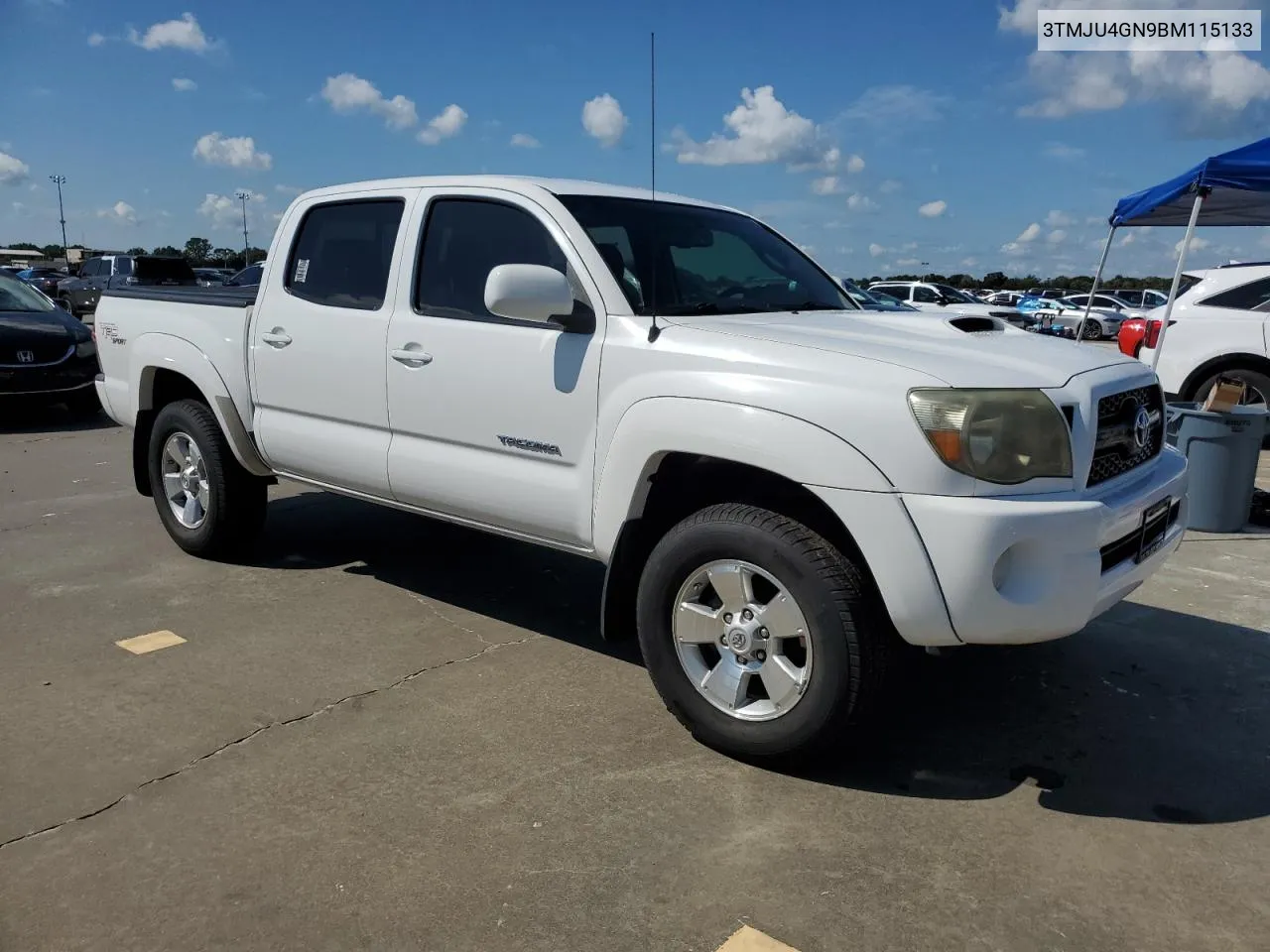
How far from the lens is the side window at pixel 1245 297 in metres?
9.25

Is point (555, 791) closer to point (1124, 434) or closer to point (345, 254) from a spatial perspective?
point (1124, 434)

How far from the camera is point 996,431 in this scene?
2746mm

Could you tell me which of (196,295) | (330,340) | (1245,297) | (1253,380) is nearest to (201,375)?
(196,295)

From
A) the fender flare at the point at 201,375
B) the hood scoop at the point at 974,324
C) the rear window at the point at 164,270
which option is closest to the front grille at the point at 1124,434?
the hood scoop at the point at 974,324

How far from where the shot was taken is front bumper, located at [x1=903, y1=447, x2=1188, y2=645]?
8.77ft

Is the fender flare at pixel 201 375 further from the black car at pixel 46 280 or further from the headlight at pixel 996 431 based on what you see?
the black car at pixel 46 280

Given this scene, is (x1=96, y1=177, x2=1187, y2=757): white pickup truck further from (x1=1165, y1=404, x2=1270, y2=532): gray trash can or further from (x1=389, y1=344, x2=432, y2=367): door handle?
(x1=1165, y1=404, x2=1270, y2=532): gray trash can

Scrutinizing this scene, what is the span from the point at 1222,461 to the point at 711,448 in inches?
179

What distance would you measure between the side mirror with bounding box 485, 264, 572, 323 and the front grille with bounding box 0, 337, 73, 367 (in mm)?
8824

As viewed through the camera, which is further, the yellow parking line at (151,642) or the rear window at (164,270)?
the rear window at (164,270)

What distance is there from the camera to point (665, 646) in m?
3.23

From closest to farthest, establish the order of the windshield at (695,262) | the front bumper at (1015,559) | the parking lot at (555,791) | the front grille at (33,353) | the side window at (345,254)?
the parking lot at (555,791) < the front bumper at (1015,559) < the windshield at (695,262) < the side window at (345,254) < the front grille at (33,353)

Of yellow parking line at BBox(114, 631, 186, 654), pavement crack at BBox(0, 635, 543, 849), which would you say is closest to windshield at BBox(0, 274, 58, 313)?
yellow parking line at BBox(114, 631, 186, 654)

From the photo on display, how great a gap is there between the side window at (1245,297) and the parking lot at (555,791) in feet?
18.4
